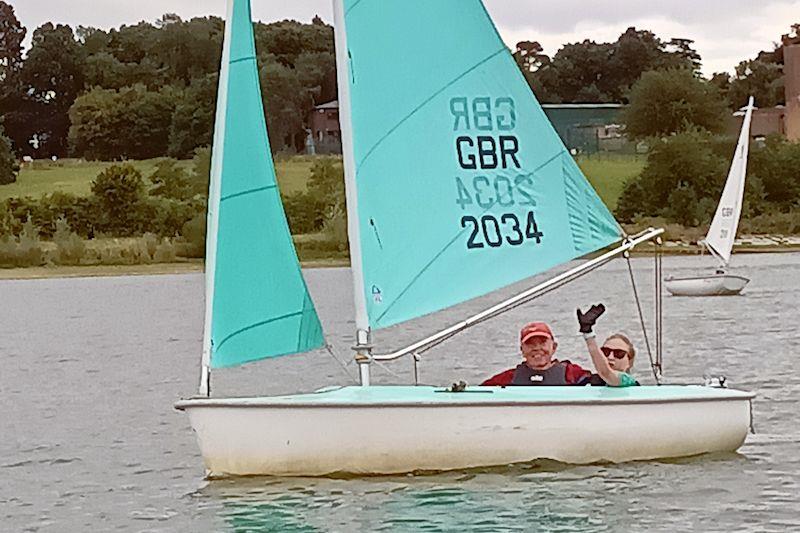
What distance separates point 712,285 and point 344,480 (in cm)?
3138

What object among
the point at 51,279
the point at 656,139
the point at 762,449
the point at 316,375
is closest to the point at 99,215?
the point at 51,279

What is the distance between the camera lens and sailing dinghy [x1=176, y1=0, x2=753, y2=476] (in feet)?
47.2

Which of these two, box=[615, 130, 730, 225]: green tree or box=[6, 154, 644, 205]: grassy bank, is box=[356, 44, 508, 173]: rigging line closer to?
box=[6, 154, 644, 205]: grassy bank

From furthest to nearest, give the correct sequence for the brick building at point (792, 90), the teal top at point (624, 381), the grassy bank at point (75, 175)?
the brick building at point (792, 90)
the grassy bank at point (75, 175)
the teal top at point (624, 381)

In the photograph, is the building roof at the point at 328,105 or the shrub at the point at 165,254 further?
the building roof at the point at 328,105

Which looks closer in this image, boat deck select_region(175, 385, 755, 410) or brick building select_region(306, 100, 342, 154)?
boat deck select_region(175, 385, 755, 410)

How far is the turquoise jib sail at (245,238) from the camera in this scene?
14.7 meters

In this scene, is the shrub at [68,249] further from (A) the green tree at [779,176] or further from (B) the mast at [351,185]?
(B) the mast at [351,185]

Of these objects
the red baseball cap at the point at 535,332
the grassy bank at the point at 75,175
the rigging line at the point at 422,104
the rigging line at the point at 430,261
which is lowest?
the red baseball cap at the point at 535,332

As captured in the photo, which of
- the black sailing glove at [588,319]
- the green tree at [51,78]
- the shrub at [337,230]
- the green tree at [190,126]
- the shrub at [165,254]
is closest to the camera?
the black sailing glove at [588,319]

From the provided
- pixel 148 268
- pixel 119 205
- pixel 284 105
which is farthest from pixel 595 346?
pixel 284 105

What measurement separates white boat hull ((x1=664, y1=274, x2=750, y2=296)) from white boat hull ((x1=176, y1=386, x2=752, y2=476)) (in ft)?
102

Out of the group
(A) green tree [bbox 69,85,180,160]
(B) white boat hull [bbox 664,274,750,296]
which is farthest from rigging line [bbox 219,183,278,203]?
(A) green tree [bbox 69,85,180,160]

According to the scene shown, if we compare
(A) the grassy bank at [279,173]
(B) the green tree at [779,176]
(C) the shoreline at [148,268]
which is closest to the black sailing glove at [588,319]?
(C) the shoreline at [148,268]
